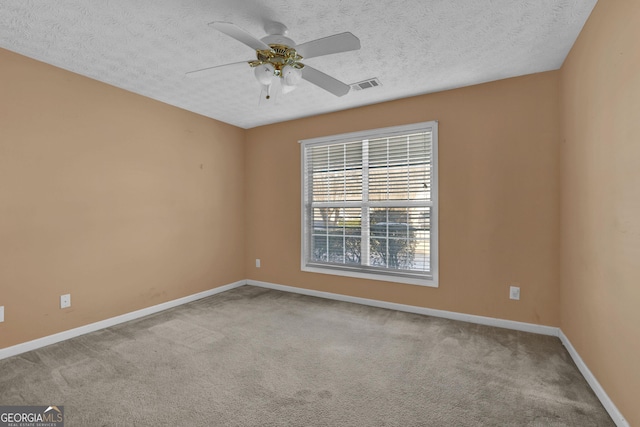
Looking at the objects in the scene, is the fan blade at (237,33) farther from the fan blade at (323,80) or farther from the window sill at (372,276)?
the window sill at (372,276)

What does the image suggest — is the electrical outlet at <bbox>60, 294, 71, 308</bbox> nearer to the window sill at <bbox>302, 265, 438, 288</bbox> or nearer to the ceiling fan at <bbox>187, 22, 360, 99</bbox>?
the ceiling fan at <bbox>187, 22, 360, 99</bbox>

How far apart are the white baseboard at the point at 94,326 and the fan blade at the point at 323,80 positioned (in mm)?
3162

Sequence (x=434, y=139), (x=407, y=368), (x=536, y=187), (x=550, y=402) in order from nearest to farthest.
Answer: (x=550, y=402)
(x=407, y=368)
(x=536, y=187)
(x=434, y=139)

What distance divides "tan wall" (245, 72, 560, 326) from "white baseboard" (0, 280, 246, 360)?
226 centimetres

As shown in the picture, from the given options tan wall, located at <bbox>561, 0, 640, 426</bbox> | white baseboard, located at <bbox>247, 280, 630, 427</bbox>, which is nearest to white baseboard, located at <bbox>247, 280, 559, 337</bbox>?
white baseboard, located at <bbox>247, 280, 630, 427</bbox>

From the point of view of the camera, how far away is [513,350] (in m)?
2.61

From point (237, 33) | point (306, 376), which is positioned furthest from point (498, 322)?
point (237, 33)

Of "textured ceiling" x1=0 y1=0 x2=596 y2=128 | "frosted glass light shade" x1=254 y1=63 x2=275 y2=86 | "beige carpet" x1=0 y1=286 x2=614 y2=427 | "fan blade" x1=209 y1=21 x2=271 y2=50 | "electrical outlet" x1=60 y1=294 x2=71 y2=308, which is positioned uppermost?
"textured ceiling" x1=0 y1=0 x2=596 y2=128

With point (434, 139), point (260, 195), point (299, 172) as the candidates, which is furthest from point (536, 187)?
point (260, 195)

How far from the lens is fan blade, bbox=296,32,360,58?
1735 millimetres

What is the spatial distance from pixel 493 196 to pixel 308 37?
2364 millimetres

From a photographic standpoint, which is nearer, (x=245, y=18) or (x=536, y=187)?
(x=245, y=18)

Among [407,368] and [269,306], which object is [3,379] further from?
[407,368]

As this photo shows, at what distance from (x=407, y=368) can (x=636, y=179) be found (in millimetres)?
1839
